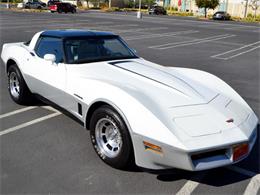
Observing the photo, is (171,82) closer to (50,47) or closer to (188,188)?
(188,188)

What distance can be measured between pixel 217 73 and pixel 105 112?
6279mm

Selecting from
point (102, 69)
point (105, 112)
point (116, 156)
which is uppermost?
point (102, 69)

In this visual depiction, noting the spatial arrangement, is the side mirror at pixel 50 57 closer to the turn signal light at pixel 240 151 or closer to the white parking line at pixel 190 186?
the white parking line at pixel 190 186

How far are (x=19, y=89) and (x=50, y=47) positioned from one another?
1.05 meters

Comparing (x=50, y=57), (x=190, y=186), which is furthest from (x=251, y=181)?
(x=50, y=57)

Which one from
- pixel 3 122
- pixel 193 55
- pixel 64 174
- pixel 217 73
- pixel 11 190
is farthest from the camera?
pixel 193 55

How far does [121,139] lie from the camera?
3.32m

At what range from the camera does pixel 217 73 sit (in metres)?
9.02

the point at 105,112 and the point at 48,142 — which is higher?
the point at 105,112

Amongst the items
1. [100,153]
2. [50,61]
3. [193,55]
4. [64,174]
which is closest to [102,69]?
[50,61]

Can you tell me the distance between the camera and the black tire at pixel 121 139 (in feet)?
10.7

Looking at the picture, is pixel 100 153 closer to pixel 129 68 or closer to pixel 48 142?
pixel 48 142

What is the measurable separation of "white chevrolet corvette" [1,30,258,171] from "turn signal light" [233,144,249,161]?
1 centimetres

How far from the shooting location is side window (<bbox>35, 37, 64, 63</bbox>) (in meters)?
4.63
